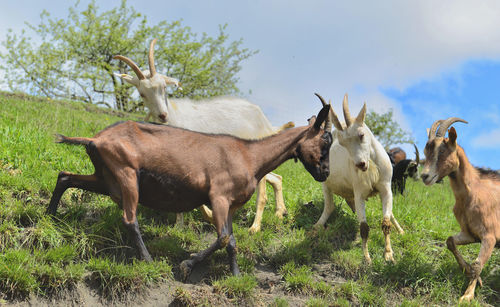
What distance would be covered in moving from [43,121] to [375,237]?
7.51m

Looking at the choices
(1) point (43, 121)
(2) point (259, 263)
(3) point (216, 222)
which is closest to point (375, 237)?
(2) point (259, 263)

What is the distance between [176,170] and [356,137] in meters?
2.93

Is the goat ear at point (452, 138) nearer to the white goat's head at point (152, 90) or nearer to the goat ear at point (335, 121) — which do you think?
the goat ear at point (335, 121)

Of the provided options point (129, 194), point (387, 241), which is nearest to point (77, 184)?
point (129, 194)

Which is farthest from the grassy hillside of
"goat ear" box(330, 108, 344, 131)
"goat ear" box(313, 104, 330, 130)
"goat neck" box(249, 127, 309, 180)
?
"goat ear" box(313, 104, 330, 130)

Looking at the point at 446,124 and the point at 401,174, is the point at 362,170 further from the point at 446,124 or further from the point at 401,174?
the point at 401,174

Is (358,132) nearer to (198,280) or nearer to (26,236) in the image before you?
(198,280)

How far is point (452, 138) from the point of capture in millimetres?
6344

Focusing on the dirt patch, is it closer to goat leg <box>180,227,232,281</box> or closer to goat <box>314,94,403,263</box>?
goat leg <box>180,227,232,281</box>

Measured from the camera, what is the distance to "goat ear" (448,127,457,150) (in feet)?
20.6

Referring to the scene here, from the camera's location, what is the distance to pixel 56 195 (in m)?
5.79

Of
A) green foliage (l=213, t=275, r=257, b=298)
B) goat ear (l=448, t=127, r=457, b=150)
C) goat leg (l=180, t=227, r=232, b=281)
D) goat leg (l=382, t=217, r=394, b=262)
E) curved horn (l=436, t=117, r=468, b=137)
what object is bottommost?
green foliage (l=213, t=275, r=257, b=298)

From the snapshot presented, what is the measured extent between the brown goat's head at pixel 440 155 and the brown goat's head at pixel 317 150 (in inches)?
55.4

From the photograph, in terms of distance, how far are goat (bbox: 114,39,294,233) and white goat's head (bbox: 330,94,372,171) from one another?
114 centimetres
